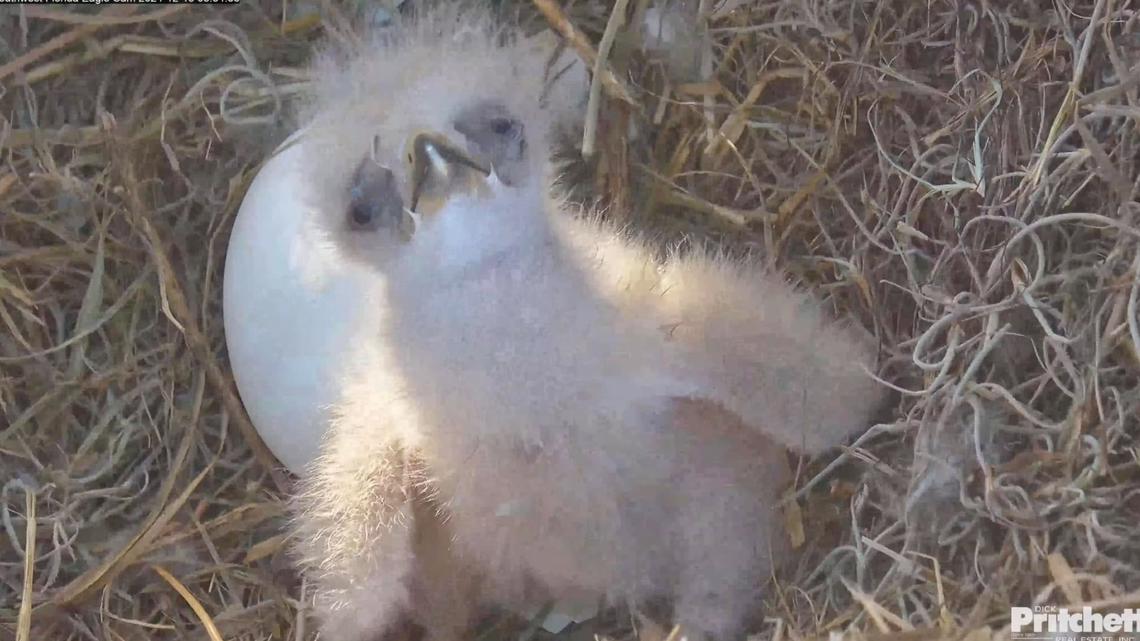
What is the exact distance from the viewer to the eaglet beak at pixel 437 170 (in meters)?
0.99

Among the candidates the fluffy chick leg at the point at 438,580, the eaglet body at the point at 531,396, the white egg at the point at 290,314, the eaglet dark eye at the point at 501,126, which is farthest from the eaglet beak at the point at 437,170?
the fluffy chick leg at the point at 438,580

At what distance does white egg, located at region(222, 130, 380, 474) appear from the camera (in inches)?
48.3

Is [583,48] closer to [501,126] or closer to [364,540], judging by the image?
[501,126]

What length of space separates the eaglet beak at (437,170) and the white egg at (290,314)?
0.23 m

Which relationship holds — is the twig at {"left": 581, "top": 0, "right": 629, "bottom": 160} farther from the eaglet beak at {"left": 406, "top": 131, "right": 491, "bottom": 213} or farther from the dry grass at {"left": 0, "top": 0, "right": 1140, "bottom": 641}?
the eaglet beak at {"left": 406, "top": 131, "right": 491, "bottom": 213}

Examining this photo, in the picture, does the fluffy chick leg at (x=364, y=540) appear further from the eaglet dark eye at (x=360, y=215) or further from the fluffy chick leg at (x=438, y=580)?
the eaglet dark eye at (x=360, y=215)

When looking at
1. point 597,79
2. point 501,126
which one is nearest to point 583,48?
point 597,79

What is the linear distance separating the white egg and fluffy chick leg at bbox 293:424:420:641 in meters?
0.15

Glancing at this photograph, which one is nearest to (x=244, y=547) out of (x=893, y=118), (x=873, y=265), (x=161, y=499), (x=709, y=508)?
(x=161, y=499)

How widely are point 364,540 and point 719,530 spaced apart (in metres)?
0.36

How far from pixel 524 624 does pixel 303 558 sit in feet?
0.87

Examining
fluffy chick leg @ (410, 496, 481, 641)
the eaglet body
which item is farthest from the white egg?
fluffy chick leg @ (410, 496, 481, 641)

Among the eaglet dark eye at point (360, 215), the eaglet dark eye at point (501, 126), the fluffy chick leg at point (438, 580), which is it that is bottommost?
the fluffy chick leg at point (438, 580)

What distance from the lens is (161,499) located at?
4.37 feet
